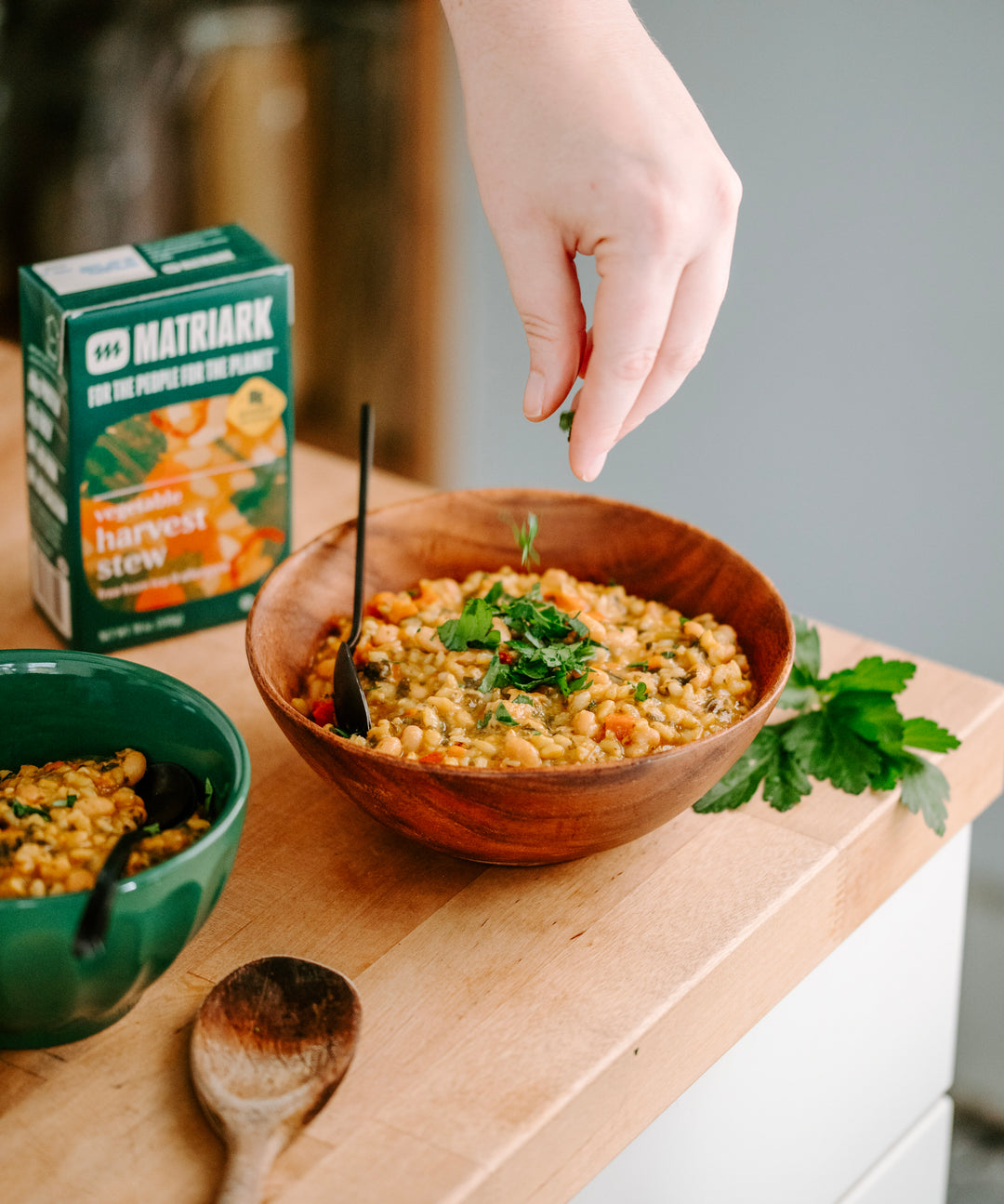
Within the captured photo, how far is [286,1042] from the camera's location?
2.64 feet

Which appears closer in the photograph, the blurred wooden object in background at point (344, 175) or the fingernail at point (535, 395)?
the fingernail at point (535, 395)

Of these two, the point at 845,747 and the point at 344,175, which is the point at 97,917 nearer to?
the point at 845,747

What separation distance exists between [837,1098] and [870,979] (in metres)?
0.11

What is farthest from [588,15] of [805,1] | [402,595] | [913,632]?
[913,632]

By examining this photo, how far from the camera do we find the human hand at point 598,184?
34.5 inches

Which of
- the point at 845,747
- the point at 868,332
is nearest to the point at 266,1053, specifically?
the point at 845,747

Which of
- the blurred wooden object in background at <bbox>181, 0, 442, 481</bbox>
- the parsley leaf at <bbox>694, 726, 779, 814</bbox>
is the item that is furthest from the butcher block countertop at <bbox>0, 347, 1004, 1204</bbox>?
the blurred wooden object in background at <bbox>181, 0, 442, 481</bbox>

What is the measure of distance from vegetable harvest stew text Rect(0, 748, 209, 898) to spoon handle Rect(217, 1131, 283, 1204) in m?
0.18

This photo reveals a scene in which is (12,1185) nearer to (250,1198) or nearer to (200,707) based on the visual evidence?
(250,1198)

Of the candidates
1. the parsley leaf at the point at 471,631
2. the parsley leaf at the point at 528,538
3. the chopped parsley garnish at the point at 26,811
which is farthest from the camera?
the parsley leaf at the point at 528,538

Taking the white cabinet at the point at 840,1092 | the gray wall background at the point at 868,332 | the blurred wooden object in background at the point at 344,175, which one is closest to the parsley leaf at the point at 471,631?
the white cabinet at the point at 840,1092

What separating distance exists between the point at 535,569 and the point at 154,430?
1.22 ft

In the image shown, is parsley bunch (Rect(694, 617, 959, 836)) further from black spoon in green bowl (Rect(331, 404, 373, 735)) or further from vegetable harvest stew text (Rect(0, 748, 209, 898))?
vegetable harvest stew text (Rect(0, 748, 209, 898))

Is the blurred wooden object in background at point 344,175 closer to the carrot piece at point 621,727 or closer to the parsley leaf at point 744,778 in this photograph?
the parsley leaf at point 744,778
